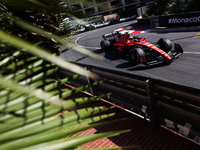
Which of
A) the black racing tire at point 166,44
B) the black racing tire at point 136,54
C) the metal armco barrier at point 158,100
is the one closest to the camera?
the metal armco barrier at point 158,100

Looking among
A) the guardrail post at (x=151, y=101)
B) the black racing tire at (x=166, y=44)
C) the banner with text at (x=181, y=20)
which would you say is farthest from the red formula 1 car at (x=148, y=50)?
the banner with text at (x=181, y=20)

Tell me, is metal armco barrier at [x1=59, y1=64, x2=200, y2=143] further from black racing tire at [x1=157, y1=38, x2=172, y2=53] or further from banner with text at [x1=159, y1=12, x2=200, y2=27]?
banner with text at [x1=159, y1=12, x2=200, y2=27]

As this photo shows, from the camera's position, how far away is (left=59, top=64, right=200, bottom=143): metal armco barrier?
2.84 m

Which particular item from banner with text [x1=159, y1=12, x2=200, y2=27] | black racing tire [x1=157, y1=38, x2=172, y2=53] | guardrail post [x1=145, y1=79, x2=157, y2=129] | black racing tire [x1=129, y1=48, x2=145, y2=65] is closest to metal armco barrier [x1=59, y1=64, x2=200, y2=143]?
guardrail post [x1=145, y1=79, x2=157, y2=129]

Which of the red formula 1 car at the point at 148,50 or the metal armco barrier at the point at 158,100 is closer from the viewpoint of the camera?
the metal armco barrier at the point at 158,100

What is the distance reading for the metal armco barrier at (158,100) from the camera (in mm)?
2840

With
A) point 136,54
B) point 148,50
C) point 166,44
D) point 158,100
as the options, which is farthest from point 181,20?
point 158,100

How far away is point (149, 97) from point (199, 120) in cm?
95

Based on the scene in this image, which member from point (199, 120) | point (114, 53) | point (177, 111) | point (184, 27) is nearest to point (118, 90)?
point (177, 111)

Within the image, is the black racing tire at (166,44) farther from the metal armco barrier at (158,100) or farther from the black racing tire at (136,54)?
the metal armco barrier at (158,100)

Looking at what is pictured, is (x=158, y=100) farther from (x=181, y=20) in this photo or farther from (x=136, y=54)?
(x=181, y=20)

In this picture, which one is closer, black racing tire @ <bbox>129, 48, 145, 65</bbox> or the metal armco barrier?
the metal armco barrier

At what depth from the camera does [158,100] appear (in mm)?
3371

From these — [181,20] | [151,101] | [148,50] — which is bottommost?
[148,50]
